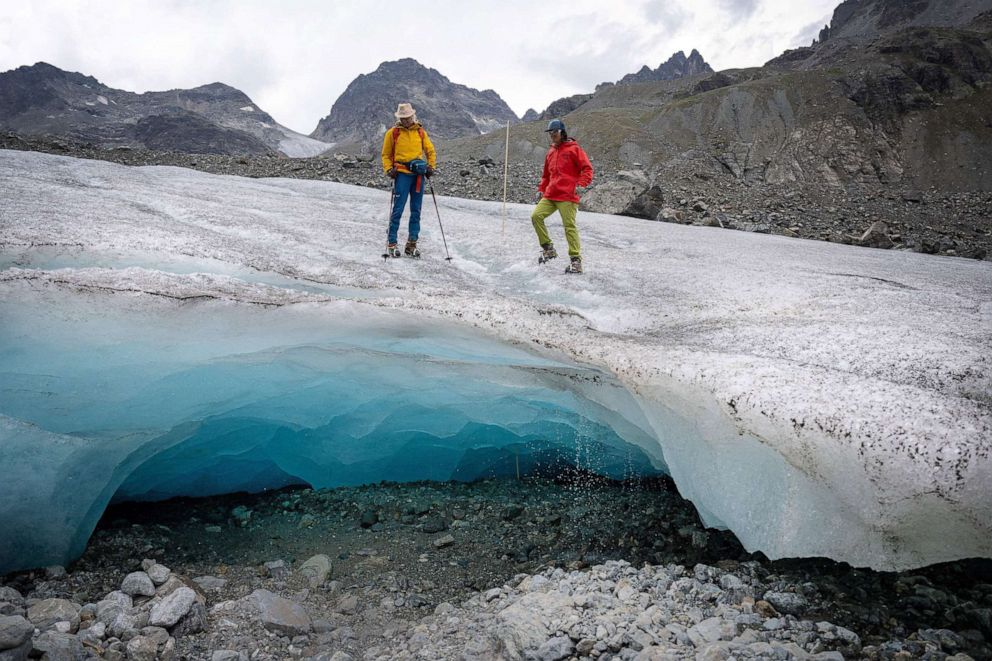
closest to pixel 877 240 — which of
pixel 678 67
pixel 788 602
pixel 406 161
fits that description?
pixel 406 161

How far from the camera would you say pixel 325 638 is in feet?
9.21

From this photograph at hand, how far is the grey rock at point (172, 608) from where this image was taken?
2.73m

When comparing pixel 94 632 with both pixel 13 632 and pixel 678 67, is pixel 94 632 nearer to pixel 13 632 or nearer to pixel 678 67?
pixel 13 632

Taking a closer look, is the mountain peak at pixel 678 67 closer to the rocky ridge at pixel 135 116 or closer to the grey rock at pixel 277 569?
the rocky ridge at pixel 135 116

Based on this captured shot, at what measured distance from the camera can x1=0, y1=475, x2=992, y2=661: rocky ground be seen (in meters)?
2.45

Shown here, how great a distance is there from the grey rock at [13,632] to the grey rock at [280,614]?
3.16 feet

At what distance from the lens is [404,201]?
6.45 metres

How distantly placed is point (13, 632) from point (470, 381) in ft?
8.83

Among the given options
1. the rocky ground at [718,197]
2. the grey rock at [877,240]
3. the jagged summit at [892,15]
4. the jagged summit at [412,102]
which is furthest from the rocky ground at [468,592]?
the jagged summit at [412,102]

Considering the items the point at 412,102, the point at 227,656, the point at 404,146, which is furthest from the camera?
the point at 412,102

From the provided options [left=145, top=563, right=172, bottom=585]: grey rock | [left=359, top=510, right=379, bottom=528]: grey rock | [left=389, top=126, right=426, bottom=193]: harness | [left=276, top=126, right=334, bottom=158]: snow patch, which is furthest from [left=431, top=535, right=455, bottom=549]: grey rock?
[left=276, top=126, right=334, bottom=158]: snow patch

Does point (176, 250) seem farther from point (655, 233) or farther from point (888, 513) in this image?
point (655, 233)

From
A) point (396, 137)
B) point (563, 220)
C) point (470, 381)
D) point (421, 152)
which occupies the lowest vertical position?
point (470, 381)

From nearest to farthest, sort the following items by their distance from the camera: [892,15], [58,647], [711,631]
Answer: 1. [58,647]
2. [711,631]
3. [892,15]
